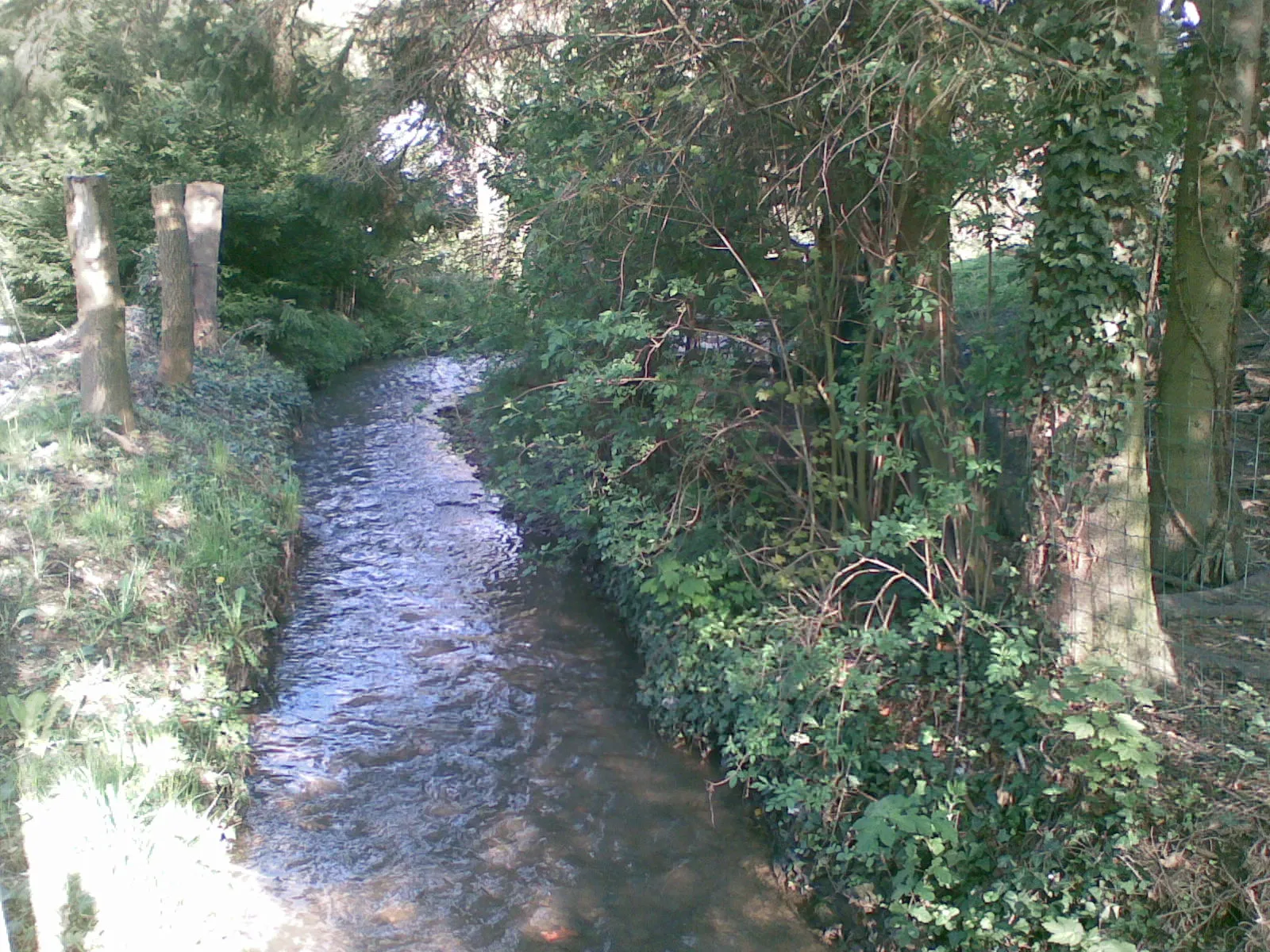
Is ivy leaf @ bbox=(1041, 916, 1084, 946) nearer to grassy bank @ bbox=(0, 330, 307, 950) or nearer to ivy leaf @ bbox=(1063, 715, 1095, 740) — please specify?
ivy leaf @ bbox=(1063, 715, 1095, 740)

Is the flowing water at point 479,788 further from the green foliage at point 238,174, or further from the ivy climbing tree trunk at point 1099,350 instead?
the green foliage at point 238,174

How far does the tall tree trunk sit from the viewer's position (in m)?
5.64

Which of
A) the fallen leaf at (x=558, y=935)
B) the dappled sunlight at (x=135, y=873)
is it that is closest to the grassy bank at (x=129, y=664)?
the dappled sunlight at (x=135, y=873)

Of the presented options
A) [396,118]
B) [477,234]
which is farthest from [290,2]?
[477,234]

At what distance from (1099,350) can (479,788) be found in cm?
428

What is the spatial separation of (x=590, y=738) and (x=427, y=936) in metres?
2.12

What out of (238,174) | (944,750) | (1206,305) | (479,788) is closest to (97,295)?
(479,788)

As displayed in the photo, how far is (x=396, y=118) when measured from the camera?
948 cm

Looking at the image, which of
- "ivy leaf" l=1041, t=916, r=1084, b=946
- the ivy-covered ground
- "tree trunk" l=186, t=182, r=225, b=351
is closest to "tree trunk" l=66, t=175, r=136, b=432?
"tree trunk" l=186, t=182, r=225, b=351

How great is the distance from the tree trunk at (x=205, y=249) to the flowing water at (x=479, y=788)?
7.50 metres

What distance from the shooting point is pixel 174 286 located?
42.1ft

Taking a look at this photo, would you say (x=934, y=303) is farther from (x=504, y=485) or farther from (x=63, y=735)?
(x=63, y=735)

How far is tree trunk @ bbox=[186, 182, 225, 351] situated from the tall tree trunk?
43.8ft

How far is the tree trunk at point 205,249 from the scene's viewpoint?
50.2 ft
